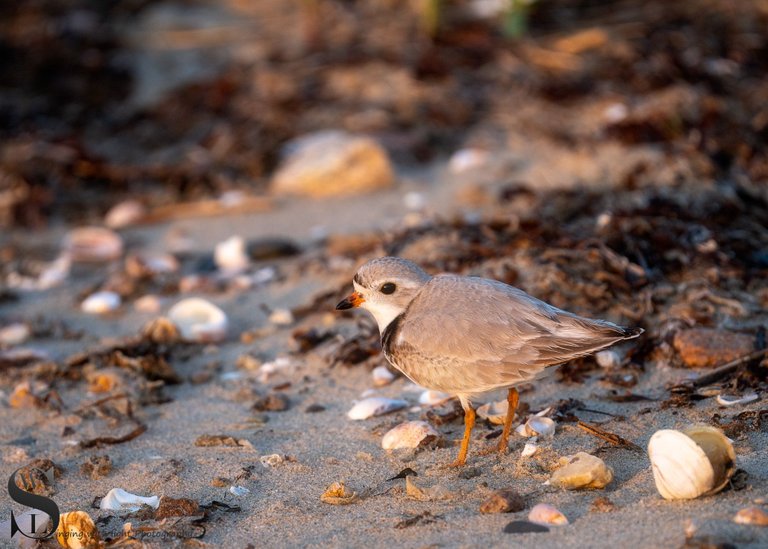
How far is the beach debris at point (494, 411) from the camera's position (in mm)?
3793

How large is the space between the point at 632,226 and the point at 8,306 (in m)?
3.90

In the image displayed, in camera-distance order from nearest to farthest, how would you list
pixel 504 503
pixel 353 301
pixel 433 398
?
pixel 504 503
pixel 353 301
pixel 433 398

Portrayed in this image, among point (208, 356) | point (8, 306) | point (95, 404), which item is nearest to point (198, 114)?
point (8, 306)

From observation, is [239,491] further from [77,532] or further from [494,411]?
[494,411]

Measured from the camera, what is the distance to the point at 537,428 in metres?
3.58

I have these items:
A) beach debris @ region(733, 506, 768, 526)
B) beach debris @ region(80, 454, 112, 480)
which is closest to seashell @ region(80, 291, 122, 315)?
beach debris @ region(80, 454, 112, 480)

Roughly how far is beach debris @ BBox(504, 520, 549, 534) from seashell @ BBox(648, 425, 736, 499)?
412mm

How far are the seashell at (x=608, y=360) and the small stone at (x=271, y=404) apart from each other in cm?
147

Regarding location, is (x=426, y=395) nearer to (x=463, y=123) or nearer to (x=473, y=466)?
(x=473, y=466)

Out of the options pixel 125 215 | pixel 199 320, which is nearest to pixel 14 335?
pixel 199 320

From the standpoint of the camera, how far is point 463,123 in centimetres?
738

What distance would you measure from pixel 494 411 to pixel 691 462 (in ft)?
3.83

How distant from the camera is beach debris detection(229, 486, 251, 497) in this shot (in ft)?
10.9

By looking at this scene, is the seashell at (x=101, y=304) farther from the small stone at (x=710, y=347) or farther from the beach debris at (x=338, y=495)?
the small stone at (x=710, y=347)
